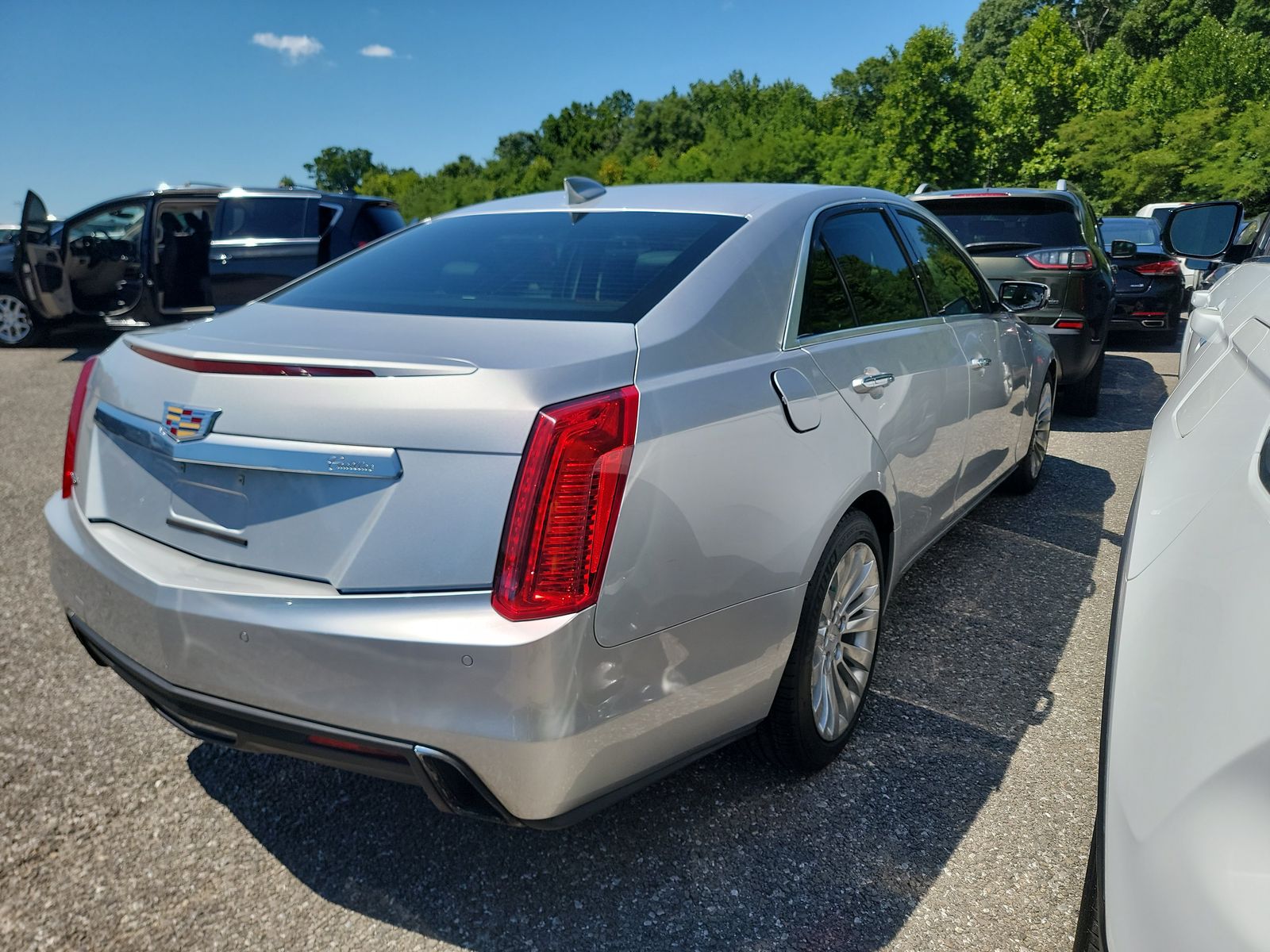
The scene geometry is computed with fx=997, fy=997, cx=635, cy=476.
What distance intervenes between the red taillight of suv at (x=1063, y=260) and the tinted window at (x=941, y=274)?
10.2ft

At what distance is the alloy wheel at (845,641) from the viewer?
2.70m

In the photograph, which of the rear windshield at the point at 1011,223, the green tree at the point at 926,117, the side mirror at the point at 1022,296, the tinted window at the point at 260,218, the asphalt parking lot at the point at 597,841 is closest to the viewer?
the asphalt parking lot at the point at 597,841

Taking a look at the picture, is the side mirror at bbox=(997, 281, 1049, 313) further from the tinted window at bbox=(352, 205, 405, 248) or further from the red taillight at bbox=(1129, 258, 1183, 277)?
the red taillight at bbox=(1129, 258, 1183, 277)

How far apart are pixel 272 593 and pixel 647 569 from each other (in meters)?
0.76

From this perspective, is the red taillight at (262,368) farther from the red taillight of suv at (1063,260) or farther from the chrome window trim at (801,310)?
the red taillight of suv at (1063,260)

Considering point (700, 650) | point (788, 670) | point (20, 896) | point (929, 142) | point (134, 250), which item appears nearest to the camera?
point (700, 650)

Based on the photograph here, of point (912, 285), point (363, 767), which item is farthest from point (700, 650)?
point (912, 285)

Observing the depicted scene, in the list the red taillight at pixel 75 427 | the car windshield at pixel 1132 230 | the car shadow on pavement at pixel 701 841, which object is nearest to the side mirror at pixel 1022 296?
the car shadow on pavement at pixel 701 841

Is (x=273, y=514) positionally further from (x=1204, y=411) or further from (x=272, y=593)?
(x=1204, y=411)

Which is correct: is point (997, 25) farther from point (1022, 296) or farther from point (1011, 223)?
point (1022, 296)

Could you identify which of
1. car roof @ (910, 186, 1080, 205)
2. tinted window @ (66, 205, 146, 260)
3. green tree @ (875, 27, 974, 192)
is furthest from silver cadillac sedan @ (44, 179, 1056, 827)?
green tree @ (875, 27, 974, 192)

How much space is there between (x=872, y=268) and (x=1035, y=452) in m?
2.71

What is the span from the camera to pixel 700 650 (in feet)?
7.07

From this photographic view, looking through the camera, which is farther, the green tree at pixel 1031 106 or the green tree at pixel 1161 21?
the green tree at pixel 1161 21
